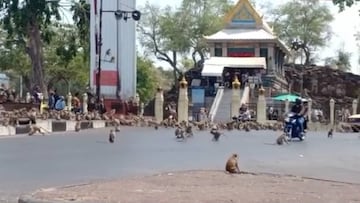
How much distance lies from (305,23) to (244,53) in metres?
21.1

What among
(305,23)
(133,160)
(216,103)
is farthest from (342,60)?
(133,160)

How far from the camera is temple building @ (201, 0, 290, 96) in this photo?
196 ft

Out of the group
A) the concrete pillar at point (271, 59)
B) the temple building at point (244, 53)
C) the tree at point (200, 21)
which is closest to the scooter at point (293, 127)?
the temple building at point (244, 53)

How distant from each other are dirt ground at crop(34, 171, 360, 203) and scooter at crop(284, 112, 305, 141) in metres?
12.3

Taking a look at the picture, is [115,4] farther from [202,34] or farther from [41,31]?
[202,34]

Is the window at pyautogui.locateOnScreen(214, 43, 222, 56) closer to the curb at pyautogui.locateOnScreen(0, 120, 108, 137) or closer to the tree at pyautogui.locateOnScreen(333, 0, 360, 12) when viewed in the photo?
the curb at pyautogui.locateOnScreen(0, 120, 108, 137)

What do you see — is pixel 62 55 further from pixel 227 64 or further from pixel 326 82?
pixel 326 82

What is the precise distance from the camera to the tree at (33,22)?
4050 cm

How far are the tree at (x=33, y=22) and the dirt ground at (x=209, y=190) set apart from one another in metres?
29.7

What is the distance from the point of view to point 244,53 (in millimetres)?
62719

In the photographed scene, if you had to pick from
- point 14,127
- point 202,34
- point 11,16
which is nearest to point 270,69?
point 202,34

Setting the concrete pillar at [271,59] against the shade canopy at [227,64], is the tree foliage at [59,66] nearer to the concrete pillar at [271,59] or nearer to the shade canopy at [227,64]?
the shade canopy at [227,64]

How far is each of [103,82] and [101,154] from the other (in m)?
26.6

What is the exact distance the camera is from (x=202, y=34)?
254 ft
